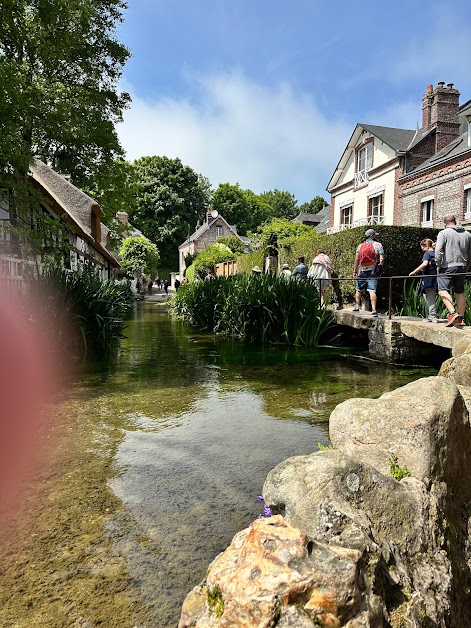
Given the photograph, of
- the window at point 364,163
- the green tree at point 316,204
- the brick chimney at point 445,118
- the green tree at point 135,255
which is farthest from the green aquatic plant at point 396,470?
the green tree at point 316,204

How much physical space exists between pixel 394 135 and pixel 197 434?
28.6 metres

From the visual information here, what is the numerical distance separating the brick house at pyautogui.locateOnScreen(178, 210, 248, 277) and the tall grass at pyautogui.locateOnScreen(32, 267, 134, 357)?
156 ft

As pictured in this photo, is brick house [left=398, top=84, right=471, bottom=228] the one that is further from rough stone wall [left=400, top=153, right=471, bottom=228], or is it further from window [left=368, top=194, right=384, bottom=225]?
window [left=368, top=194, right=384, bottom=225]

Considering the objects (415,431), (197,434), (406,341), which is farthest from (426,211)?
(415,431)

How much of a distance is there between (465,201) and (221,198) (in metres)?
52.2

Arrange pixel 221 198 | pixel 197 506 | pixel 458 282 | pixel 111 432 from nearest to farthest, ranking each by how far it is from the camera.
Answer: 1. pixel 197 506
2. pixel 111 432
3. pixel 458 282
4. pixel 221 198

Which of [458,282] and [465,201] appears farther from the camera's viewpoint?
[465,201]

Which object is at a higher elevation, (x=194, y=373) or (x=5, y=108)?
(x=5, y=108)

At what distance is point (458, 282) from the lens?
684 centimetres

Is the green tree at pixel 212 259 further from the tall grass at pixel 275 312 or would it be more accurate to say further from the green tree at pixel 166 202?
the green tree at pixel 166 202

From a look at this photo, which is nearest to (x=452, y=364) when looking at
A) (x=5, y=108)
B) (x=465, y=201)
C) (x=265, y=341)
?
(x=265, y=341)

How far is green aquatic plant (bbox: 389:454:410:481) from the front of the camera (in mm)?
1971

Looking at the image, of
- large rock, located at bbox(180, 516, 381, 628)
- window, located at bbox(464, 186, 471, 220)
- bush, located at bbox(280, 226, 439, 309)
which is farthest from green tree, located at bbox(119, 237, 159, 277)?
large rock, located at bbox(180, 516, 381, 628)

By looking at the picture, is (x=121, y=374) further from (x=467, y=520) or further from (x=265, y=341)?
(x=467, y=520)
